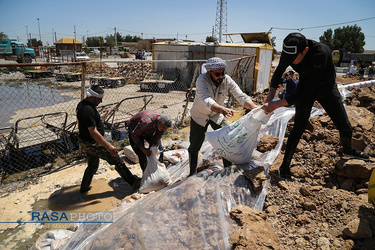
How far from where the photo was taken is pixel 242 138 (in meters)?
2.72

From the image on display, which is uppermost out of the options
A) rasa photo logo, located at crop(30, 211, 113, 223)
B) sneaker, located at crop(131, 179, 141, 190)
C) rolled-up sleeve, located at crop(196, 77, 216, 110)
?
rolled-up sleeve, located at crop(196, 77, 216, 110)

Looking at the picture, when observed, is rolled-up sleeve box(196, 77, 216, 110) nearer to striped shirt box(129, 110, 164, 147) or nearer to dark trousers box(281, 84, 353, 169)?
striped shirt box(129, 110, 164, 147)

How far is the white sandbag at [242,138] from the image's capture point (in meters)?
2.71

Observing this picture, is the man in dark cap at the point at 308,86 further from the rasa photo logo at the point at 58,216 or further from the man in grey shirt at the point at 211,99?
the rasa photo logo at the point at 58,216

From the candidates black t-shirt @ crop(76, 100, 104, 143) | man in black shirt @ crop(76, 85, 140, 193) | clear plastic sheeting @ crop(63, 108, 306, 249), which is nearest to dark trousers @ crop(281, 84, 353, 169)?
clear plastic sheeting @ crop(63, 108, 306, 249)

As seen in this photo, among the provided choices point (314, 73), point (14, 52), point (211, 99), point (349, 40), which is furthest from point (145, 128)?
point (349, 40)

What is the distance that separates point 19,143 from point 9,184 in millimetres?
737

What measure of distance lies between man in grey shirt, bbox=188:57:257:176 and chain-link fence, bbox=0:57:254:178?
6.39 feet

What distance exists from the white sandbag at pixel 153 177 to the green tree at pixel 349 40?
160 ft

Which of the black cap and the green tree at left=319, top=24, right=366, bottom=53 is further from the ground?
the green tree at left=319, top=24, right=366, bottom=53

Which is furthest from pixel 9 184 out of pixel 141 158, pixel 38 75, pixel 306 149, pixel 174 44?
pixel 38 75

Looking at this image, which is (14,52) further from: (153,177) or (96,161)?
(153,177)

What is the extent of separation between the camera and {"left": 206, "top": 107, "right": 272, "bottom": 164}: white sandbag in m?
2.71

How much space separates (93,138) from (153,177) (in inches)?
40.4
